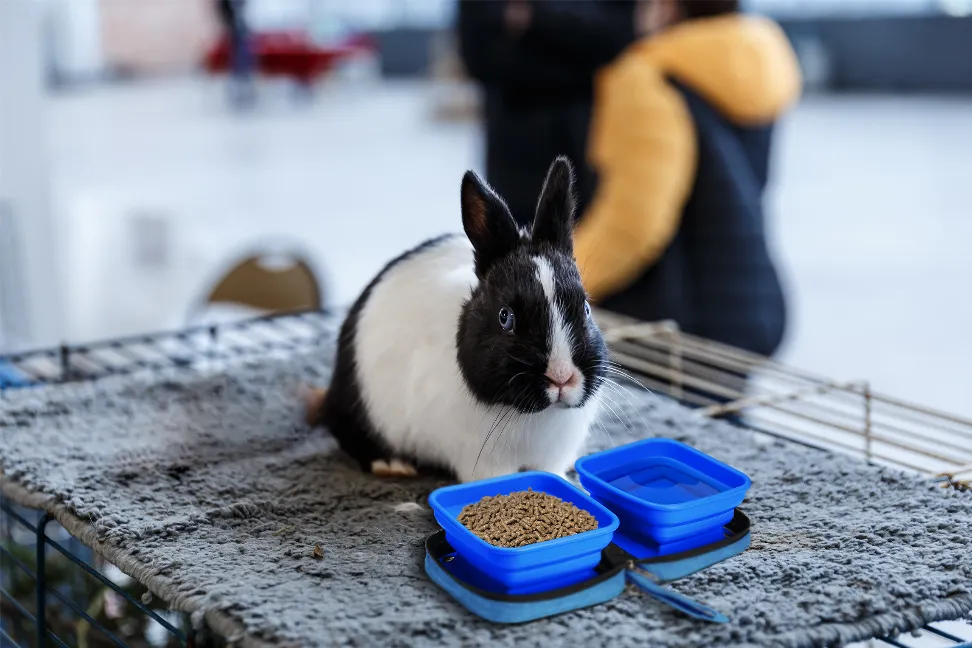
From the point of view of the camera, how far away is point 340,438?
4.60 feet

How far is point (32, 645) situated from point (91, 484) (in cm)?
70

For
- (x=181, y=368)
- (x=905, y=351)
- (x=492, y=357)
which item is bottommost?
(x=905, y=351)

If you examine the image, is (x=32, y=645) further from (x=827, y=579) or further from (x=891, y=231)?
(x=891, y=231)

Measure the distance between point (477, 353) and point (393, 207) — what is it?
4.74 m

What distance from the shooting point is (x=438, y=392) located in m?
1.25

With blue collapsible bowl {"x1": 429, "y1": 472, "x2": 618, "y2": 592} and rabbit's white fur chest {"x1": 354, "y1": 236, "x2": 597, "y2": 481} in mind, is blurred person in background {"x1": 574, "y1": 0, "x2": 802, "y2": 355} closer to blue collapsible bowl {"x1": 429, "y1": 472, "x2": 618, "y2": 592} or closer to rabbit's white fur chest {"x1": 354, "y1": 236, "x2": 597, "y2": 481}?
rabbit's white fur chest {"x1": 354, "y1": 236, "x2": 597, "y2": 481}

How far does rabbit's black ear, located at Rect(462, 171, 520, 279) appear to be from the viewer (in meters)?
1.14

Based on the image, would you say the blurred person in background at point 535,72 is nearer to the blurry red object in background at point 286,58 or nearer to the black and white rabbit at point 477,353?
the black and white rabbit at point 477,353

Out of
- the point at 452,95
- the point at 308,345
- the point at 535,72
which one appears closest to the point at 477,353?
the point at 308,345

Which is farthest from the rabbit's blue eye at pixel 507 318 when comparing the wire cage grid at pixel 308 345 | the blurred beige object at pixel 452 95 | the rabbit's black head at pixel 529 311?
the blurred beige object at pixel 452 95

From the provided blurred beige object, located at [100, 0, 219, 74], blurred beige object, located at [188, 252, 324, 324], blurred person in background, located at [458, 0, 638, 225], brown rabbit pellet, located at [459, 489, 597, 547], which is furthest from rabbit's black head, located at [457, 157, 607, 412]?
blurred beige object, located at [100, 0, 219, 74]

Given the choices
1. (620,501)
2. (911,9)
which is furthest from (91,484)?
(911,9)

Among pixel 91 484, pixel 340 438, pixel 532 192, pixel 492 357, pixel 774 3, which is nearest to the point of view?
pixel 492 357

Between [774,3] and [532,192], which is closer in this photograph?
[532,192]
